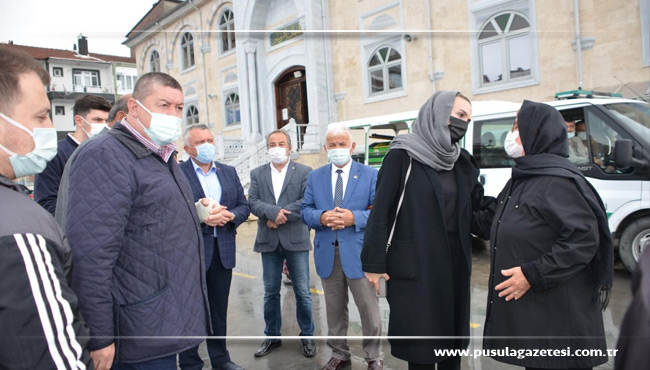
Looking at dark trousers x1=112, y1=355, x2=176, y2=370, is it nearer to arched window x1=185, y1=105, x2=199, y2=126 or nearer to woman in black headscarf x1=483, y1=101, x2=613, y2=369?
arched window x1=185, y1=105, x2=199, y2=126

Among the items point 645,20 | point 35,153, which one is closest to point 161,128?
point 35,153

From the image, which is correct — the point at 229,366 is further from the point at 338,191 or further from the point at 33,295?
the point at 33,295

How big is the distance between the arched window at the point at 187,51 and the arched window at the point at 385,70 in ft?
2.05

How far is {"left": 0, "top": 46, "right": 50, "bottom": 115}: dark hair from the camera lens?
81 cm

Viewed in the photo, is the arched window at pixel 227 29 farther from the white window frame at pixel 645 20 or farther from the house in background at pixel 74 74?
the white window frame at pixel 645 20

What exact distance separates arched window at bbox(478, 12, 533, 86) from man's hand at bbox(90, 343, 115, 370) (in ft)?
4.77

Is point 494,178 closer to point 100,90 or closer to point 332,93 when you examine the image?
point 332,93

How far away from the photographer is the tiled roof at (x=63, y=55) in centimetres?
88

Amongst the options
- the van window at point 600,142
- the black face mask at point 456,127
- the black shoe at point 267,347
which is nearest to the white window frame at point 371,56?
the black face mask at point 456,127

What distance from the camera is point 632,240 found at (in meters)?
3.59

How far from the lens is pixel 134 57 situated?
1117 millimetres

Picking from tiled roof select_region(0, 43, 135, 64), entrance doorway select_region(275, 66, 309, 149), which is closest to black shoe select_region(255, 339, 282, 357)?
entrance doorway select_region(275, 66, 309, 149)

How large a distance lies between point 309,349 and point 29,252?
2.23 meters

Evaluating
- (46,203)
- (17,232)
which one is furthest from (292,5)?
(46,203)
